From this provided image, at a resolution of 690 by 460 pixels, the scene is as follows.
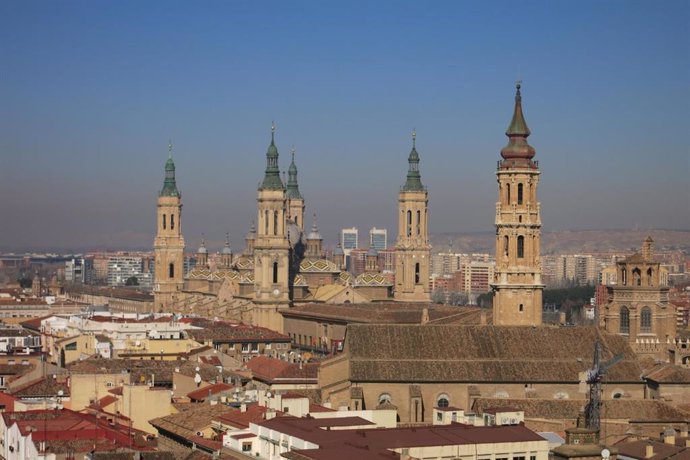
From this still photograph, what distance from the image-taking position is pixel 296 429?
148 ft

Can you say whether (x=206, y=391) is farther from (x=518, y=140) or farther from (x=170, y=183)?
(x=170, y=183)

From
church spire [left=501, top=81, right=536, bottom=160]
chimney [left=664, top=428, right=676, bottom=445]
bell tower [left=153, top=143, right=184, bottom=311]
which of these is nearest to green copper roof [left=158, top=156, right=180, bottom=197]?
bell tower [left=153, top=143, right=184, bottom=311]

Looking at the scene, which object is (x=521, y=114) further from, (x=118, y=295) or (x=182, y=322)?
(x=118, y=295)

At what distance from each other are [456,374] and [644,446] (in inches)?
667

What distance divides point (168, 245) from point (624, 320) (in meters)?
71.5

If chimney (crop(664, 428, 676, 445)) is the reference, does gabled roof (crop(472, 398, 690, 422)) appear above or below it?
above

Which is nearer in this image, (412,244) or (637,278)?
(637,278)

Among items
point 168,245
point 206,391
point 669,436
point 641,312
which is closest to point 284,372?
point 206,391

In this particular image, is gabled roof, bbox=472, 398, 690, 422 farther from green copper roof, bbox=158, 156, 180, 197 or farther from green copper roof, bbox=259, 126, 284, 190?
green copper roof, bbox=158, 156, 180, 197

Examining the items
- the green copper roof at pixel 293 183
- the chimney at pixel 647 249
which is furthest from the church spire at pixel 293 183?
the chimney at pixel 647 249

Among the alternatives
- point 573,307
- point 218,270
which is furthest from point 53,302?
point 573,307

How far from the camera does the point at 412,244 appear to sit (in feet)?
389

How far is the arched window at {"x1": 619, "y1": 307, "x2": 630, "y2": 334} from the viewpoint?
7588 centimetres

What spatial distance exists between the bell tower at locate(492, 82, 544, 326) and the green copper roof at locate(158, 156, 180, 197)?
69.5 meters
